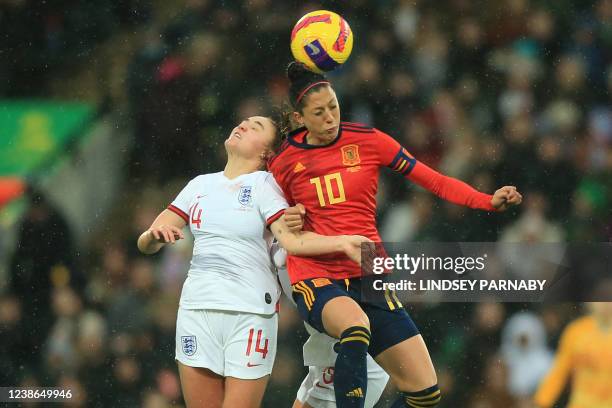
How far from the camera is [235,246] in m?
4.36

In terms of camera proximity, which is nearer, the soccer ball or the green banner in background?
the soccer ball

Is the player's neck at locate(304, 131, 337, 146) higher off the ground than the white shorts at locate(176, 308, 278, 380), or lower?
higher

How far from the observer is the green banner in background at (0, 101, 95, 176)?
7.72 meters

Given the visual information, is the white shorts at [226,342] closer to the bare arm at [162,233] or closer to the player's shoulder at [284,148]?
the bare arm at [162,233]

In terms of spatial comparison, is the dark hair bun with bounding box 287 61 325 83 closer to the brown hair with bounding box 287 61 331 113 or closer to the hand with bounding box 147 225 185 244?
the brown hair with bounding box 287 61 331 113

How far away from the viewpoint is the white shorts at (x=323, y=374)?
4.57 metres

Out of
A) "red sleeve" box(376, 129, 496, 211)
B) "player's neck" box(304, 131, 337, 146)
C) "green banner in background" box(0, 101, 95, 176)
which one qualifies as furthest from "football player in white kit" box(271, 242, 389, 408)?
"green banner in background" box(0, 101, 95, 176)

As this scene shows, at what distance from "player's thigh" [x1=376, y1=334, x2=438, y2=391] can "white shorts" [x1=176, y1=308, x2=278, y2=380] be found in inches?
20.5

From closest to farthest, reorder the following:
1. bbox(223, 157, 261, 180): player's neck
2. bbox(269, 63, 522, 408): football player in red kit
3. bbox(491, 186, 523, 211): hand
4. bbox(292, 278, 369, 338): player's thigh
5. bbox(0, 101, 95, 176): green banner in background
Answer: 1. bbox(292, 278, 369, 338): player's thigh
2. bbox(491, 186, 523, 211): hand
3. bbox(269, 63, 522, 408): football player in red kit
4. bbox(223, 157, 261, 180): player's neck
5. bbox(0, 101, 95, 176): green banner in background

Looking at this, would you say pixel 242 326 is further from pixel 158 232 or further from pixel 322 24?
pixel 322 24

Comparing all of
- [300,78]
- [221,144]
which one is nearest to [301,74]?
[300,78]

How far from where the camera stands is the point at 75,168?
7.80 metres

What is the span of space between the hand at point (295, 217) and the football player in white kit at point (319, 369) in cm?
28

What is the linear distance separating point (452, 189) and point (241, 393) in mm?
1279
